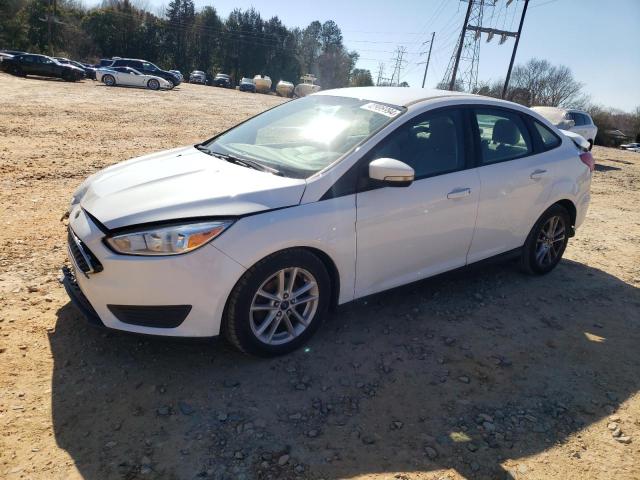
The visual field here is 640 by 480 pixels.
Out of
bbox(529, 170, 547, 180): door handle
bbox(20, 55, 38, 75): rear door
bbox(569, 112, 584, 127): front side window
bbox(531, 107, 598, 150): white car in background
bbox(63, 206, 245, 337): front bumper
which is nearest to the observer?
bbox(63, 206, 245, 337): front bumper

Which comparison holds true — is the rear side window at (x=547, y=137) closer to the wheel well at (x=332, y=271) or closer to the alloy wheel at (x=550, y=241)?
the alloy wheel at (x=550, y=241)

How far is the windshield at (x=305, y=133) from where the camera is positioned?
3.26 metres

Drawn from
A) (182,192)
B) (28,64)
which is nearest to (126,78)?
(28,64)

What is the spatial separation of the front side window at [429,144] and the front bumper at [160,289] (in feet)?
4.44

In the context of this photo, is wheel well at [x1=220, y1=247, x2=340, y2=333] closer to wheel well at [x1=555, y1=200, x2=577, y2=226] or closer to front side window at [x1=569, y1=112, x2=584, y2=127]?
wheel well at [x1=555, y1=200, x2=577, y2=226]

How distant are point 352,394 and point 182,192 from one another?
159 centimetres

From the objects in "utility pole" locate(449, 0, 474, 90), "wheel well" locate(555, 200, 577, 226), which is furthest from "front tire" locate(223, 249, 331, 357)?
"utility pole" locate(449, 0, 474, 90)

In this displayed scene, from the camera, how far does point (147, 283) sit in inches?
102

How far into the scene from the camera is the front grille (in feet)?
8.71

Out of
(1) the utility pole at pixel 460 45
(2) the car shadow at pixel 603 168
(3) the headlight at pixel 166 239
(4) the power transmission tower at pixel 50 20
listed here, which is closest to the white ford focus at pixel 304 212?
(3) the headlight at pixel 166 239

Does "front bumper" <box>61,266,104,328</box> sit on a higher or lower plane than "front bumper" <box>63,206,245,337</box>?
lower

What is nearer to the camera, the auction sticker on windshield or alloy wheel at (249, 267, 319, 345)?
alloy wheel at (249, 267, 319, 345)

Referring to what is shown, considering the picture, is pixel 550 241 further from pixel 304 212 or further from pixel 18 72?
pixel 18 72

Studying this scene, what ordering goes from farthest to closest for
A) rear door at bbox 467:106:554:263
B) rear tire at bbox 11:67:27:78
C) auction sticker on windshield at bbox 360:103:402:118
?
1. rear tire at bbox 11:67:27:78
2. rear door at bbox 467:106:554:263
3. auction sticker on windshield at bbox 360:103:402:118
